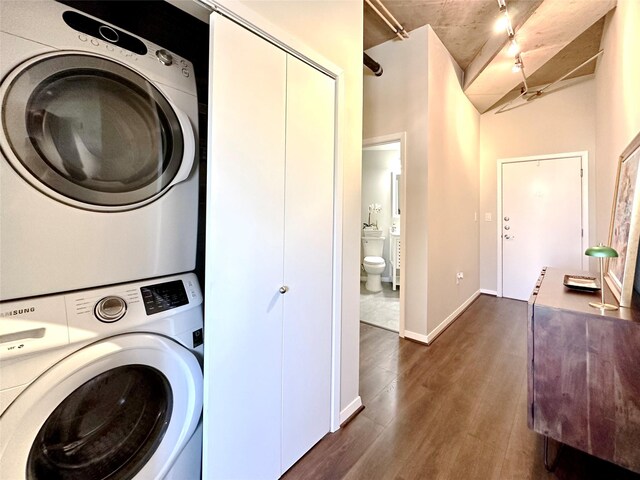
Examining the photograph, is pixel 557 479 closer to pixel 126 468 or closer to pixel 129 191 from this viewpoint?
pixel 126 468

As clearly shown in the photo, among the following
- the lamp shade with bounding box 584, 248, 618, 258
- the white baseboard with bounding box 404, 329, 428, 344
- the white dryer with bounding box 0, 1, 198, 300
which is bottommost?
the white baseboard with bounding box 404, 329, 428, 344

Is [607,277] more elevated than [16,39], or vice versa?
[16,39]

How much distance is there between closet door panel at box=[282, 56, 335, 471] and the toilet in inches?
109

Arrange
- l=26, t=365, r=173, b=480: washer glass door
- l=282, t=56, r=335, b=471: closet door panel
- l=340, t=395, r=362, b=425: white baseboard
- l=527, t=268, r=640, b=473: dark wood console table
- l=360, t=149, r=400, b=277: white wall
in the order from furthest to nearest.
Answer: l=360, t=149, r=400, b=277: white wall, l=340, t=395, r=362, b=425: white baseboard, l=282, t=56, r=335, b=471: closet door panel, l=527, t=268, r=640, b=473: dark wood console table, l=26, t=365, r=173, b=480: washer glass door

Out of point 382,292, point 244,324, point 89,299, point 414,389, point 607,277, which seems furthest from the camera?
point 382,292

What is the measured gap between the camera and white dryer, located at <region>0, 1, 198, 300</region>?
724 millimetres

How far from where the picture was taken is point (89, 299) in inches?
32.6

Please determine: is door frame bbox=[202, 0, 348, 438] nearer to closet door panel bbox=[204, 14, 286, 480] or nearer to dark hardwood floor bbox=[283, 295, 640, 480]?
dark hardwood floor bbox=[283, 295, 640, 480]

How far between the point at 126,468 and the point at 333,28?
84.1 inches

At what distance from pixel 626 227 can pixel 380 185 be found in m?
3.67

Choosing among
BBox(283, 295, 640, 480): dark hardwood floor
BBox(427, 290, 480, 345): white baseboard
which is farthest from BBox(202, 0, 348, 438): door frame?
BBox(427, 290, 480, 345): white baseboard

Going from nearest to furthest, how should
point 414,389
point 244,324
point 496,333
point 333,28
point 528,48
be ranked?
point 244,324
point 333,28
point 414,389
point 528,48
point 496,333

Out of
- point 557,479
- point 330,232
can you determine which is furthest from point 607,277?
point 330,232

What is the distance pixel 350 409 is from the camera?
167 centimetres
